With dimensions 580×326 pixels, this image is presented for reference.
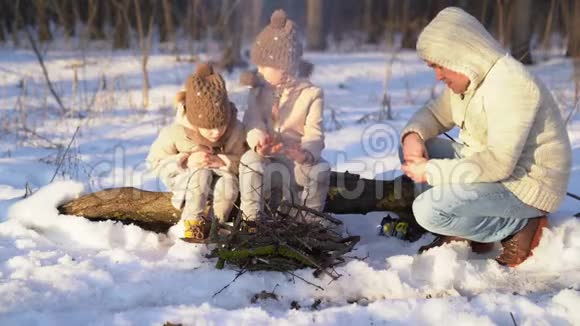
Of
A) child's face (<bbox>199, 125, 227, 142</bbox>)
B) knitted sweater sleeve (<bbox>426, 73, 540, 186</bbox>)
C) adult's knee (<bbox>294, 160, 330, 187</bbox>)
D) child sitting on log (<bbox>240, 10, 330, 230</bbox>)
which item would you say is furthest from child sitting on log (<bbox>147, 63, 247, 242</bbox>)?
knitted sweater sleeve (<bbox>426, 73, 540, 186</bbox>)

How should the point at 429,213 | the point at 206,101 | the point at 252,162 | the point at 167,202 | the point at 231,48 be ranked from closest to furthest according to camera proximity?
the point at 429,213 < the point at 206,101 < the point at 252,162 < the point at 167,202 < the point at 231,48

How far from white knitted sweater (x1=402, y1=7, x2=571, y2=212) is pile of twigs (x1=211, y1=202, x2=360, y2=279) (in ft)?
1.88

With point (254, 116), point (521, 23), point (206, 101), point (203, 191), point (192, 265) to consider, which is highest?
point (521, 23)

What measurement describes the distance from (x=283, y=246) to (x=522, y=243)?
1.12m

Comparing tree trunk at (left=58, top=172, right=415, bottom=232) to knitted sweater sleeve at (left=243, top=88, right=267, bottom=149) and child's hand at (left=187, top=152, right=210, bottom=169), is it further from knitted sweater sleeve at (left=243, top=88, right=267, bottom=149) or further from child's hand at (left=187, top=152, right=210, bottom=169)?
knitted sweater sleeve at (left=243, top=88, right=267, bottom=149)

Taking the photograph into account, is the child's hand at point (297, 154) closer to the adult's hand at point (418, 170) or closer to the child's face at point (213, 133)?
the child's face at point (213, 133)

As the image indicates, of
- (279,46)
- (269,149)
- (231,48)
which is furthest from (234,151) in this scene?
(231,48)

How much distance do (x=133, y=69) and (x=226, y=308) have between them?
6835 millimetres

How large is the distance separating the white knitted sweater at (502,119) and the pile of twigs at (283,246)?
1.88 ft

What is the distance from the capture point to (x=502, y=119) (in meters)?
2.56

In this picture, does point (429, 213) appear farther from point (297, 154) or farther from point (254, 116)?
point (254, 116)

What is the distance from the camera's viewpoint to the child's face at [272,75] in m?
3.10

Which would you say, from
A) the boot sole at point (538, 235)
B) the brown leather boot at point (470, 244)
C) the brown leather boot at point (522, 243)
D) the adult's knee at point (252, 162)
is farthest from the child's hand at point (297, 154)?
the boot sole at point (538, 235)

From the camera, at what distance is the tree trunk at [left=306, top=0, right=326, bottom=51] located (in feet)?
37.6
